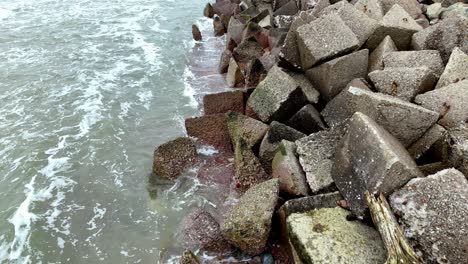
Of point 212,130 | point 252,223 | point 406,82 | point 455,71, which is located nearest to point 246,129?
point 212,130

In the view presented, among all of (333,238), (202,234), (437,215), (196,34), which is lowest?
(196,34)

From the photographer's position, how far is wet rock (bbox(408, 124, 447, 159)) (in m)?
4.26

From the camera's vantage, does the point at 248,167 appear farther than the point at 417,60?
Yes

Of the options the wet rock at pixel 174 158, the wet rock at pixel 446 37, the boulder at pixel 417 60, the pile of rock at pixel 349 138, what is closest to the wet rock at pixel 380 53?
the pile of rock at pixel 349 138

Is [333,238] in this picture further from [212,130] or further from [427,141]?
[212,130]

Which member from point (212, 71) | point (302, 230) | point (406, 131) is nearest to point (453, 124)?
point (406, 131)

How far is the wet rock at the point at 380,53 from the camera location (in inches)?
229

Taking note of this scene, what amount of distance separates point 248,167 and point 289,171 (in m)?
0.90

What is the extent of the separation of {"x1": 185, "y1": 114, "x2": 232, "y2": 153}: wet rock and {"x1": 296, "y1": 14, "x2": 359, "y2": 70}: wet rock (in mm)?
1694

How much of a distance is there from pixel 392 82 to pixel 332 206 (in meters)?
1.91

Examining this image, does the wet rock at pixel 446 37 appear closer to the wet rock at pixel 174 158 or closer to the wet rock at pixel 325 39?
the wet rock at pixel 325 39

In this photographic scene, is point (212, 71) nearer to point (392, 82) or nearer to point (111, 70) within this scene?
point (111, 70)

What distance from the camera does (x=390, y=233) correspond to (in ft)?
11.1

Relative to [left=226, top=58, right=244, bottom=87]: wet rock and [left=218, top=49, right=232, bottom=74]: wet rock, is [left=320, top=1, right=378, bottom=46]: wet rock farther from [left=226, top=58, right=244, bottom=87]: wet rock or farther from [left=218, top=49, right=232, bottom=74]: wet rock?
[left=218, top=49, right=232, bottom=74]: wet rock
